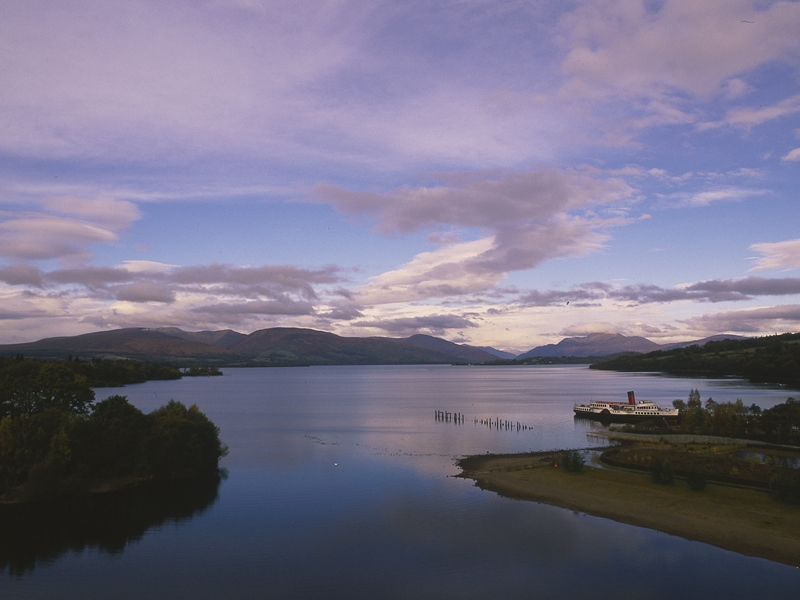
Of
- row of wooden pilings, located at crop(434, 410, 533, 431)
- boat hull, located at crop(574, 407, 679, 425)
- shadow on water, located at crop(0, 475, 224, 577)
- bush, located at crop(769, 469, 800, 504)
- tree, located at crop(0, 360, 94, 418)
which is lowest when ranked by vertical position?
shadow on water, located at crop(0, 475, 224, 577)

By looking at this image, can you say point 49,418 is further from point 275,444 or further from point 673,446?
point 673,446

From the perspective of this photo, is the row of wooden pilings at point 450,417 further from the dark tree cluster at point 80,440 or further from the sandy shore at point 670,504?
the dark tree cluster at point 80,440

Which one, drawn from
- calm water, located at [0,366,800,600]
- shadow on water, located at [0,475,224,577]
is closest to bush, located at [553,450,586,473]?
calm water, located at [0,366,800,600]

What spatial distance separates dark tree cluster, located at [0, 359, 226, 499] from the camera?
152ft

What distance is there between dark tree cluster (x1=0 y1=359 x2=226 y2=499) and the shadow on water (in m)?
2.39

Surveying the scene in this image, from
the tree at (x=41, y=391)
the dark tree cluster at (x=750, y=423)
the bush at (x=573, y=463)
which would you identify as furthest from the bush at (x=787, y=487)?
the tree at (x=41, y=391)

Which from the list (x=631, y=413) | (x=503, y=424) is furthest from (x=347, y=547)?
(x=631, y=413)

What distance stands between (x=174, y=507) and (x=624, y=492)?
37.4m

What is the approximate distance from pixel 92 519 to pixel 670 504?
4407 centimetres

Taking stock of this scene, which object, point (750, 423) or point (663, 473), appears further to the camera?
point (750, 423)

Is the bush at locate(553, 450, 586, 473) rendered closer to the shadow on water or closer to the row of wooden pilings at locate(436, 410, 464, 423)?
the shadow on water

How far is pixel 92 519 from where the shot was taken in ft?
139

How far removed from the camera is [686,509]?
4044cm

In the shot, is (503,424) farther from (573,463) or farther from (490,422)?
(573,463)
